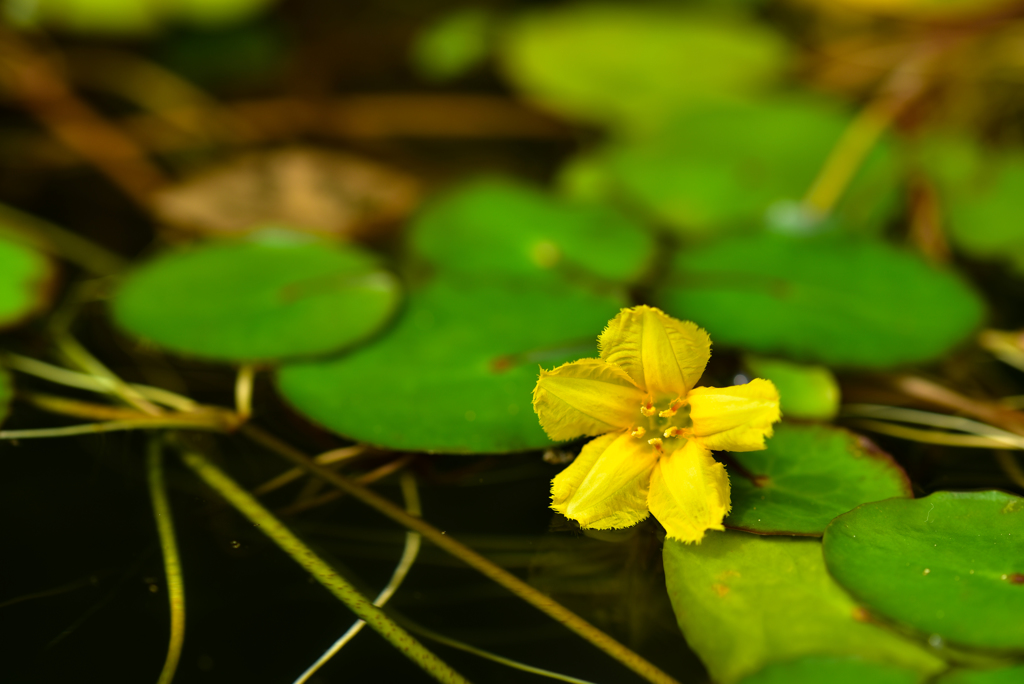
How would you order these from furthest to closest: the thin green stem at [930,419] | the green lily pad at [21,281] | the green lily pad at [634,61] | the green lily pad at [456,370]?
the green lily pad at [634,61] < the green lily pad at [21,281] < the thin green stem at [930,419] < the green lily pad at [456,370]

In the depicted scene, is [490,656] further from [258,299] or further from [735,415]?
[258,299]

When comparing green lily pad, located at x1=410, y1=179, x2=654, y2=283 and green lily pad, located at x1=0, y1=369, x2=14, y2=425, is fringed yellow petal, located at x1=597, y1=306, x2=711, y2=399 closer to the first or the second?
green lily pad, located at x1=410, y1=179, x2=654, y2=283

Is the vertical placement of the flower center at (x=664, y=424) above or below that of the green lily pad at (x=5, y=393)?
above

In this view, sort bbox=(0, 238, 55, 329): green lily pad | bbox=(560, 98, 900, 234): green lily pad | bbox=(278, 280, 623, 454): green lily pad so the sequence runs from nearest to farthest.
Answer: bbox=(278, 280, 623, 454): green lily pad, bbox=(0, 238, 55, 329): green lily pad, bbox=(560, 98, 900, 234): green lily pad

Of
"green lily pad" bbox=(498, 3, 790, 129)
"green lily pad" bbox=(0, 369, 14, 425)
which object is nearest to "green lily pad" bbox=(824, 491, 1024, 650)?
"green lily pad" bbox=(0, 369, 14, 425)

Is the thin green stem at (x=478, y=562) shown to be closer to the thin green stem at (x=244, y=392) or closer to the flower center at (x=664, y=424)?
the thin green stem at (x=244, y=392)

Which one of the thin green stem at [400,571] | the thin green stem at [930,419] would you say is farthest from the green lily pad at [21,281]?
the thin green stem at [930,419]

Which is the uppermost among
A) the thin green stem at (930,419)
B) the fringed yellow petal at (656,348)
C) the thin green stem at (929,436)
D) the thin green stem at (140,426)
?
the fringed yellow petal at (656,348)
